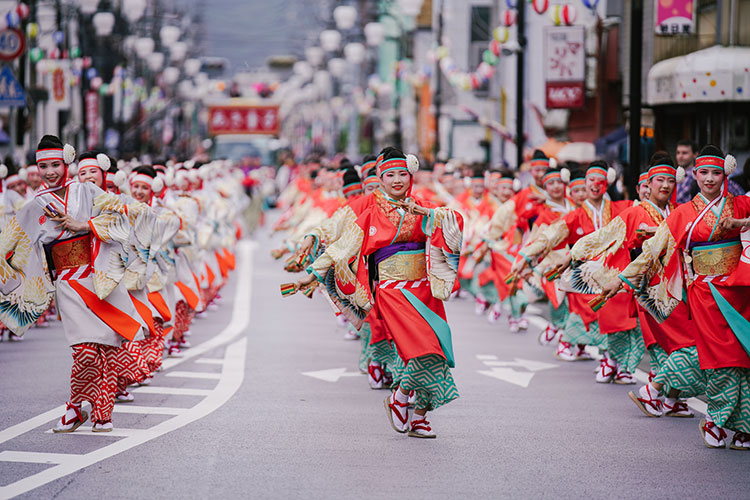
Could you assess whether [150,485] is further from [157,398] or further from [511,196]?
[511,196]

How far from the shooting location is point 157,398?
9.65 m

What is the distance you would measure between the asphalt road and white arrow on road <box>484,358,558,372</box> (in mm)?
47

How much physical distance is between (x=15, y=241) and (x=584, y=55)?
18926mm

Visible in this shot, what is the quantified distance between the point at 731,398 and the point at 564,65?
18.7 m

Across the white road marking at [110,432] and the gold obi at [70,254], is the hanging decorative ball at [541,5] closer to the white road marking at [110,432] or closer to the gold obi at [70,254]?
the gold obi at [70,254]

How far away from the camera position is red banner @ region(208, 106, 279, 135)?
2633 inches

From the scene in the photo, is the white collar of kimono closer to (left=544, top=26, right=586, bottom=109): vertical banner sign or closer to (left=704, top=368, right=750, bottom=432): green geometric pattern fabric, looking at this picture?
(left=704, top=368, right=750, bottom=432): green geometric pattern fabric

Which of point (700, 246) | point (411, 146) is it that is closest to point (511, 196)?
point (700, 246)

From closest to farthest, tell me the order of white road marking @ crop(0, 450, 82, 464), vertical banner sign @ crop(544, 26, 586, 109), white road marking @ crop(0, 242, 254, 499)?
white road marking @ crop(0, 242, 254, 499) < white road marking @ crop(0, 450, 82, 464) < vertical banner sign @ crop(544, 26, 586, 109)

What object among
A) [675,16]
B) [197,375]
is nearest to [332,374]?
[197,375]

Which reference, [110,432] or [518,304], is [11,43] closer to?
[518,304]

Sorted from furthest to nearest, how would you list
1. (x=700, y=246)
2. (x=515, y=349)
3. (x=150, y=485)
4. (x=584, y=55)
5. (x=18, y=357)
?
(x=584, y=55) → (x=515, y=349) → (x=18, y=357) → (x=700, y=246) → (x=150, y=485)

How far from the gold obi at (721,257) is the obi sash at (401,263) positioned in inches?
72.0

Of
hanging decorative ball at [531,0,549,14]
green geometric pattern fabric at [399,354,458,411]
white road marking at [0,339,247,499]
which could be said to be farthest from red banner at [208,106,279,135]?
green geometric pattern fabric at [399,354,458,411]
